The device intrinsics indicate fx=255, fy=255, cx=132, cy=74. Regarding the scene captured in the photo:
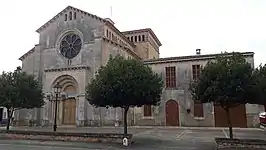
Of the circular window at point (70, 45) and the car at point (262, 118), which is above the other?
the circular window at point (70, 45)

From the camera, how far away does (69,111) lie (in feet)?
108

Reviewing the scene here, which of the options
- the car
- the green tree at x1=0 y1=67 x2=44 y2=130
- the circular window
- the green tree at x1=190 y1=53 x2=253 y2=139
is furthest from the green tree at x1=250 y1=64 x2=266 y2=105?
the circular window

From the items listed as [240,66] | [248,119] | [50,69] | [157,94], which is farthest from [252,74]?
[50,69]

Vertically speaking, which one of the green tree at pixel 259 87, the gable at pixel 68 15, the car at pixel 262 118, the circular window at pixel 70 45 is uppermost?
the gable at pixel 68 15

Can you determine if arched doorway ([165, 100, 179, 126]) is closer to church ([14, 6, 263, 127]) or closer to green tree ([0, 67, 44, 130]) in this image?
church ([14, 6, 263, 127])

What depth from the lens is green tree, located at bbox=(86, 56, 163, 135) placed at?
17.7 meters

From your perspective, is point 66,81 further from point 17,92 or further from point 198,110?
point 198,110

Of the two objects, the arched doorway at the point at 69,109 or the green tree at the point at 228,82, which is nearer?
the green tree at the point at 228,82

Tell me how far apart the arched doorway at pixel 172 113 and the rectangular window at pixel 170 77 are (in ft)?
6.62

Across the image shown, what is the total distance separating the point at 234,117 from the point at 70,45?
22.3 metres

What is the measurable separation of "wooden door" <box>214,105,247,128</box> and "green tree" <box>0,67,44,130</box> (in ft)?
62.6

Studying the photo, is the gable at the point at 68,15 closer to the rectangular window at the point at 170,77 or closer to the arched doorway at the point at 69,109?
the arched doorway at the point at 69,109

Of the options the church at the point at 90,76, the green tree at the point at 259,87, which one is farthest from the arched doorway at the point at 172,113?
the green tree at the point at 259,87

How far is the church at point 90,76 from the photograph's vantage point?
29375 mm
